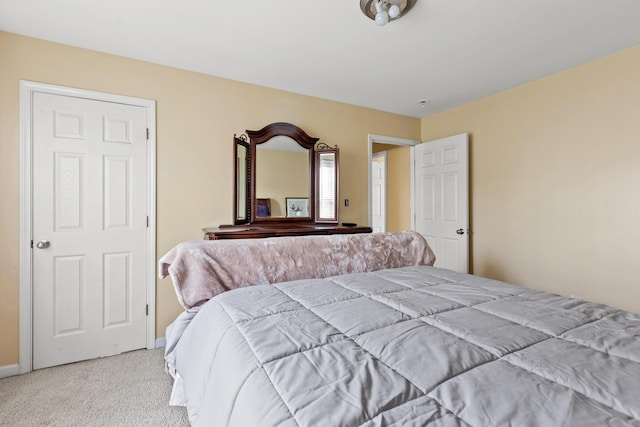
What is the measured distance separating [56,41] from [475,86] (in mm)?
3743

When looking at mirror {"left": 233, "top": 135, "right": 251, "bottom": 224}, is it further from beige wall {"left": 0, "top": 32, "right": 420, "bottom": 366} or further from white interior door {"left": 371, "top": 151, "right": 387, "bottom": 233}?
white interior door {"left": 371, "top": 151, "right": 387, "bottom": 233}

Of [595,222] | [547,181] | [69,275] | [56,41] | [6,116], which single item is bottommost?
[69,275]

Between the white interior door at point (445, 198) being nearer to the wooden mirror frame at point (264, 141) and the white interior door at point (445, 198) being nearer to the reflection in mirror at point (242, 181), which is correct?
the wooden mirror frame at point (264, 141)

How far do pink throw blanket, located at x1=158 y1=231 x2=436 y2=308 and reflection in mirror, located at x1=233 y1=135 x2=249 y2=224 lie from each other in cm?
96

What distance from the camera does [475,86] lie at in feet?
10.5

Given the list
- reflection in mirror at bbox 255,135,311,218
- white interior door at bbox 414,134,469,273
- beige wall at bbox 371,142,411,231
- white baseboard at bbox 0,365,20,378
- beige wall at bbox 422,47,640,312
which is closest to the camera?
white baseboard at bbox 0,365,20,378

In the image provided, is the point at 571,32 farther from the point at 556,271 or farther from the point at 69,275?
the point at 69,275

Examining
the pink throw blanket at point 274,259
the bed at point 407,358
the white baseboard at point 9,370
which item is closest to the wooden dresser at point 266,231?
the pink throw blanket at point 274,259

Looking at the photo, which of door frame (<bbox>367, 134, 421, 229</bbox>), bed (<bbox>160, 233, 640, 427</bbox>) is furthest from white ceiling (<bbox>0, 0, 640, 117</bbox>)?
bed (<bbox>160, 233, 640, 427</bbox>)

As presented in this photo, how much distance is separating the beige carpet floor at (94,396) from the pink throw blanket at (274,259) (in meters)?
0.72

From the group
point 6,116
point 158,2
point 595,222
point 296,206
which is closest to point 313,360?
point 158,2

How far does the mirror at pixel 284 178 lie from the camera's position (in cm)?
304

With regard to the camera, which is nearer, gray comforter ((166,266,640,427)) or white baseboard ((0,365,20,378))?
gray comforter ((166,266,640,427))

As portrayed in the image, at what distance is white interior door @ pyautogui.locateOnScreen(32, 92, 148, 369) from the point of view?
2.31 metres
